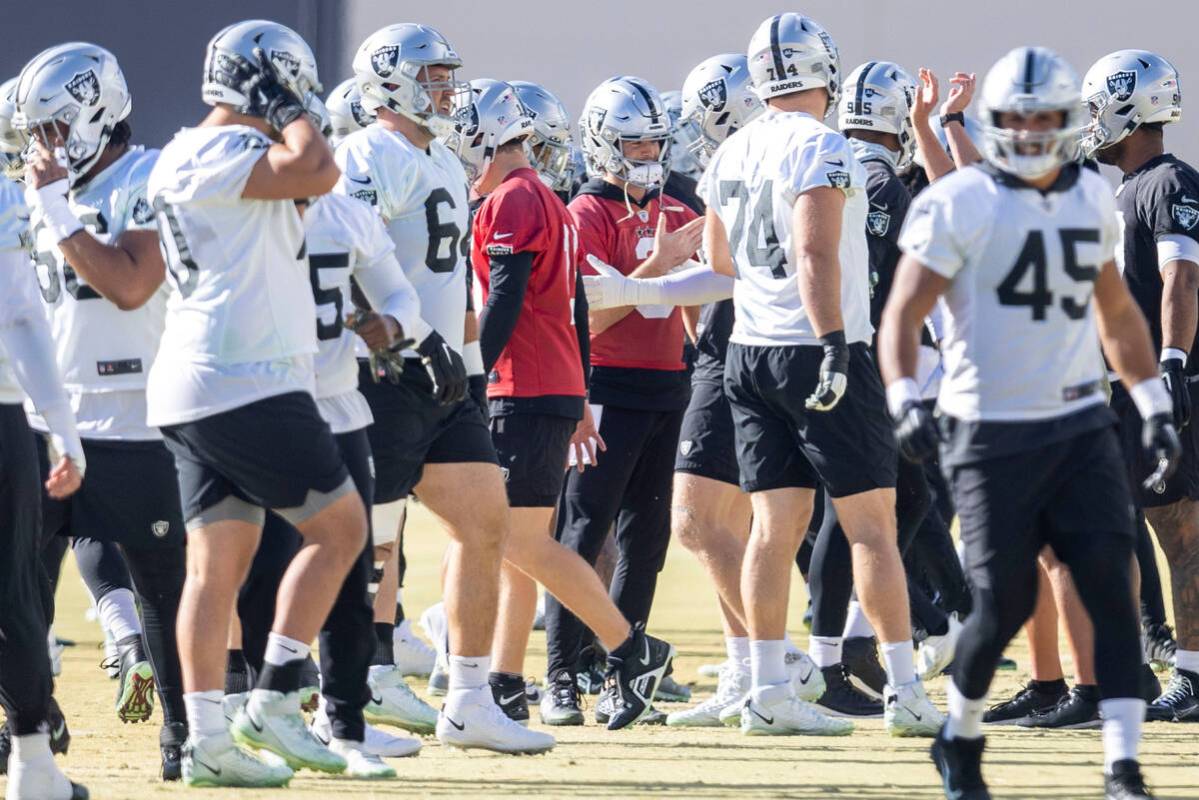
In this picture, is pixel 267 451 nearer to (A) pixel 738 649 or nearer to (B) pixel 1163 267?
(A) pixel 738 649

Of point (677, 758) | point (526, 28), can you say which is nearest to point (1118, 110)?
point (677, 758)


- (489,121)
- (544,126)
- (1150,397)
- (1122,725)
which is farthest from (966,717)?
(544,126)

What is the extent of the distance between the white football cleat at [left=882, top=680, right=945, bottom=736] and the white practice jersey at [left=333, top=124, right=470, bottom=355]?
66.5 inches

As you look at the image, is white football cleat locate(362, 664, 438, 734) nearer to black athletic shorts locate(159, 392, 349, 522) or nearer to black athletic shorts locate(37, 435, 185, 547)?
black athletic shorts locate(37, 435, 185, 547)

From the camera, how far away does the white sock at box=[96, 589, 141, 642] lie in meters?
6.90

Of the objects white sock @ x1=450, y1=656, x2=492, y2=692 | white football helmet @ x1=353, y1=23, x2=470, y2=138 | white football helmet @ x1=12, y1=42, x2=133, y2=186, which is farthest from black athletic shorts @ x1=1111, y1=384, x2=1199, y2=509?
white football helmet @ x1=12, y1=42, x2=133, y2=186

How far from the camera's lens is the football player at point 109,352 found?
5.47 m

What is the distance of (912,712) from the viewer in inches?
249

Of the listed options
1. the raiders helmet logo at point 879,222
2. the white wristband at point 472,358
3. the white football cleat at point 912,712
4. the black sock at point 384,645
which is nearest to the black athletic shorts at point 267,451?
the white wristband at point 472,358

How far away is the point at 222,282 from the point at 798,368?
1.96m

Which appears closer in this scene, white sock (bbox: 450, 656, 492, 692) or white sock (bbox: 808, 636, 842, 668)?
white sock (bbox: 450, 656, 492, 692)

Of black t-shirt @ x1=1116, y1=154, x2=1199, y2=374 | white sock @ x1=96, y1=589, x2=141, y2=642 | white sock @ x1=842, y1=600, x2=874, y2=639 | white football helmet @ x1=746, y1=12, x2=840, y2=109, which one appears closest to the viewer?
white football helmet @ x1=746, y1=12, x2=840, y2=109

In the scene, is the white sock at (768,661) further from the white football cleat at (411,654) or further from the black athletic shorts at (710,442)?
the white football cleat at (411,654)

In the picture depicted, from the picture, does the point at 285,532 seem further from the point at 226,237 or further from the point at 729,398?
the point at 729,398
